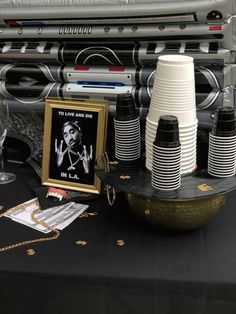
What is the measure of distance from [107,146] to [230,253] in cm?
40

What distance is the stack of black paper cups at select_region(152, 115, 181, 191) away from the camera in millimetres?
721

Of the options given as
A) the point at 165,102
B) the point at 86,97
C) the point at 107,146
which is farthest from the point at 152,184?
the point at 86,97

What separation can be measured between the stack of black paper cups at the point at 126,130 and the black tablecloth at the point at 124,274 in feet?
0.54

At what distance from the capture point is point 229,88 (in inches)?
39.0

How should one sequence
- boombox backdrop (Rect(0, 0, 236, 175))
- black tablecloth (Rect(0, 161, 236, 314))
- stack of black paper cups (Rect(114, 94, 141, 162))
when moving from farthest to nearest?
boombox backdrop (Rect(0, 0, 236, 175)) → stack of black paper cups (Rect(114, 94, 141, 162)) → black tablecloth (Rect(0, 161, 236, 314))

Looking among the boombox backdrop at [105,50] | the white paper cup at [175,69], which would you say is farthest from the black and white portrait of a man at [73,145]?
the white paper cup at [175,69]

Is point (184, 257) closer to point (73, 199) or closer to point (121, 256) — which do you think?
point (121, 256)

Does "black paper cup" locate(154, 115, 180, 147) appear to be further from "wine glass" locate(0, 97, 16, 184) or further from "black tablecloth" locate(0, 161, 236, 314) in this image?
"wine glass" locate(0, 97, 16, 184)

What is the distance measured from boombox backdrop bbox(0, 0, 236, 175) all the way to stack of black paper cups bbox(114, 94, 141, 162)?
0.18 meters

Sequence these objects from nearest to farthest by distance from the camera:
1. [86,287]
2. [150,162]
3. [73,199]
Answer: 1. [86,287]
2. [150,162]
3. [73,199]

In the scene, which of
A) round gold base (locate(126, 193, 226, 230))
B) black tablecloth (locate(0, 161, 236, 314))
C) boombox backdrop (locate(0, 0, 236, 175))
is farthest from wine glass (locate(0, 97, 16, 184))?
round gold base (locate(126, 193, 226, 230))

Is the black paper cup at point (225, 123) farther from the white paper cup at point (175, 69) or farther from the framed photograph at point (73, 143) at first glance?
the framed photograph at point (73, 143)

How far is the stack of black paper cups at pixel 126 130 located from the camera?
861mm

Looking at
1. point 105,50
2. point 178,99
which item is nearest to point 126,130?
point 178,99
